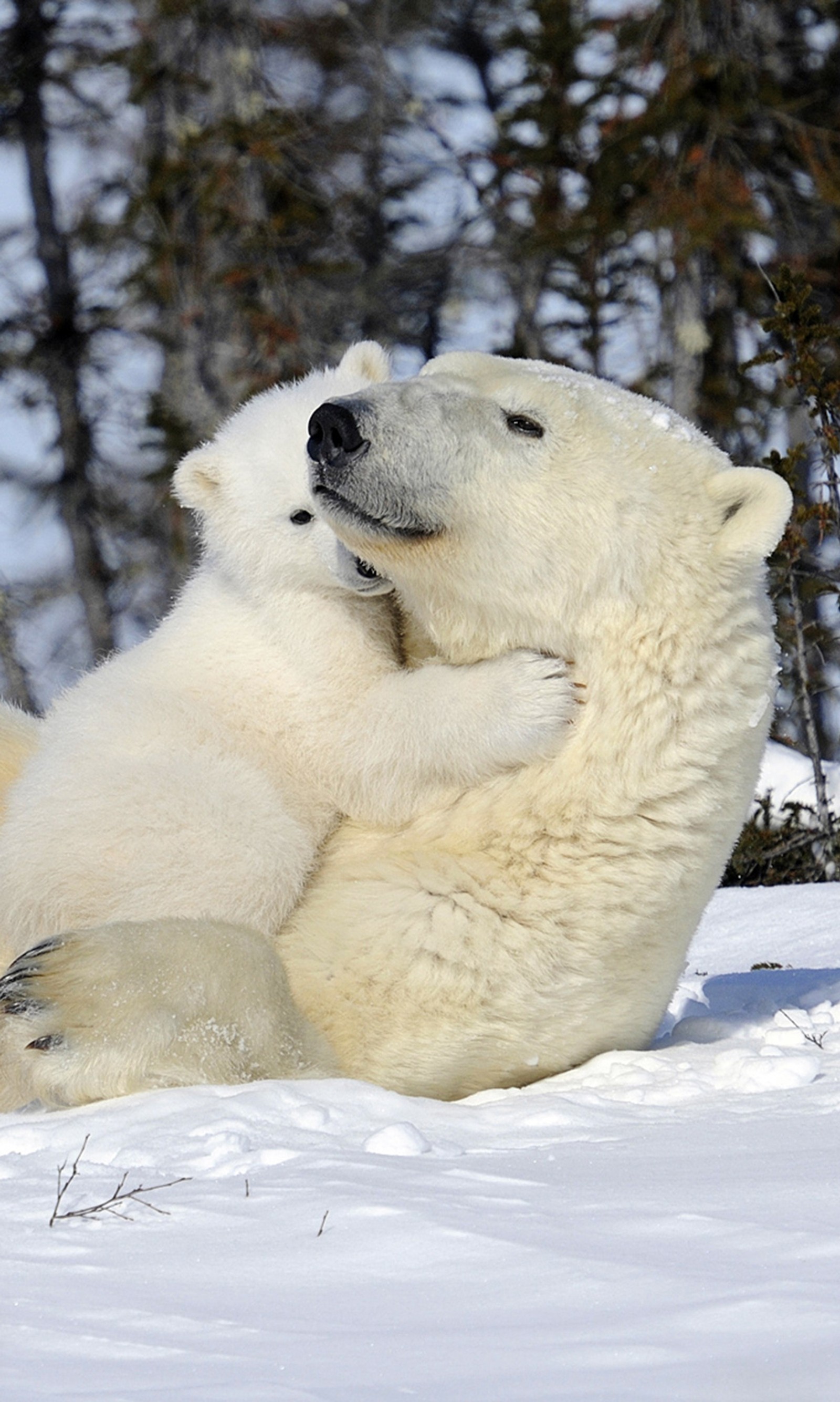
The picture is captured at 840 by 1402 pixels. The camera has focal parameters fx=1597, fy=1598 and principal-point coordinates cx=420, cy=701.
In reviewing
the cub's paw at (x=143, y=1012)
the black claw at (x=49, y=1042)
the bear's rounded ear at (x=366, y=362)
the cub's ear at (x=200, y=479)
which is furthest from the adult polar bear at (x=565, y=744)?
the cub's ear at (x=200, y=479)

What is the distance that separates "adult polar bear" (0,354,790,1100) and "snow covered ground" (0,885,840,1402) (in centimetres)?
20

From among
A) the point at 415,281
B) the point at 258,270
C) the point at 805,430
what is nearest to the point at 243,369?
the point at 258,270

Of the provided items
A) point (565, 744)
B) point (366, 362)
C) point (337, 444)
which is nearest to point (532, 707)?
point (565, 744)

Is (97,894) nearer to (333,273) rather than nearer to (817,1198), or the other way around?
(817,1198)

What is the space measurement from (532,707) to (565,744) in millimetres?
102

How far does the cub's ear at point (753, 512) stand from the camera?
2861 mm

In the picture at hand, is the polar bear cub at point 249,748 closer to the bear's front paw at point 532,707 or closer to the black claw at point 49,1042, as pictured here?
the bear's front paw at point 532,707

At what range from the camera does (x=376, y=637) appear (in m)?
3.23

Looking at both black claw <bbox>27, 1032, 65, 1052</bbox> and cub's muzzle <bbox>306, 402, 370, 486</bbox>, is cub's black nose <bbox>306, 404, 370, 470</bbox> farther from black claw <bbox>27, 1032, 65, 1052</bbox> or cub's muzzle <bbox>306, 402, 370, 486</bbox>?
black claw <bbox>27, 1032, 65, 1052</bbox>

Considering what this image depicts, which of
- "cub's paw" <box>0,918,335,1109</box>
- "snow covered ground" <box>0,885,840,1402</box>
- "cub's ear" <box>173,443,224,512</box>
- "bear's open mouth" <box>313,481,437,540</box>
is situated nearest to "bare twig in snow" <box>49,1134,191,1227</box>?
"snow covered ground" <box>0,885,840,1402</box>

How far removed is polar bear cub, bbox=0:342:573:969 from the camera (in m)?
2.83

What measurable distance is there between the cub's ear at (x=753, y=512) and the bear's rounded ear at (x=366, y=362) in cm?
108

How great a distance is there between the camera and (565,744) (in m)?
2.87

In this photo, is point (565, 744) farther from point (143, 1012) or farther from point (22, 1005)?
point (22, 1005)
